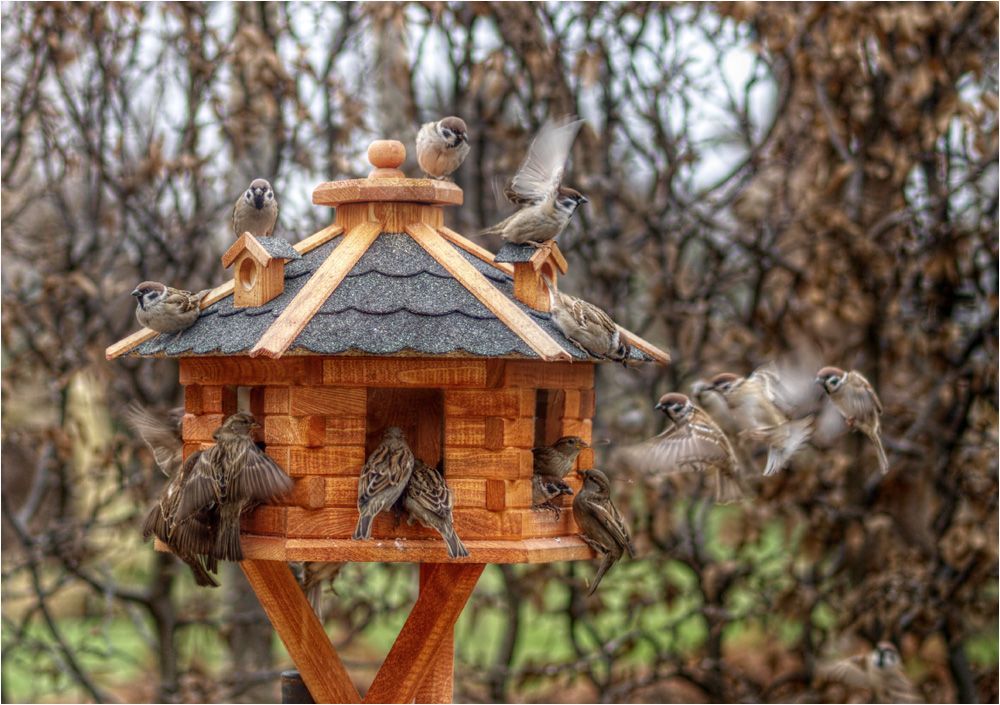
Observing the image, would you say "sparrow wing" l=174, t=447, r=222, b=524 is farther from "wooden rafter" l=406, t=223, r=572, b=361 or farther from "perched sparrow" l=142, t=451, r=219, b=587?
"wooden rafter" l=406, t=223, r=572, b=361

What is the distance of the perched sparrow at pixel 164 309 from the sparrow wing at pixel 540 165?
4.08ft

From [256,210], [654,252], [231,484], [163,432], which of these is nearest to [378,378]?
[231,484]

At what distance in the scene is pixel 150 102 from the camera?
6641 millimetres

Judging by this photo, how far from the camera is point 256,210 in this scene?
4270mm

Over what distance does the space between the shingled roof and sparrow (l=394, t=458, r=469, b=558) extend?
410 millimetres

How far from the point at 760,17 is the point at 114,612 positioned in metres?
5.65

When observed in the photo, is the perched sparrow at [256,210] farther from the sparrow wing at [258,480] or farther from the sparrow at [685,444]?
the sparrow at [685,444]

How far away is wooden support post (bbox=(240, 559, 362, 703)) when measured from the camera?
3.50m

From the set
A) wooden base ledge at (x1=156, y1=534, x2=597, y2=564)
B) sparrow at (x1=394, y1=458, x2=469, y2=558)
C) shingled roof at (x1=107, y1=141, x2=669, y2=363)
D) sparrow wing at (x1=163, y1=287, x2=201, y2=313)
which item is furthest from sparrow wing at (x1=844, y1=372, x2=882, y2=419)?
sparrow wing at (x1=163, y1=287, x2=201, y2=313)

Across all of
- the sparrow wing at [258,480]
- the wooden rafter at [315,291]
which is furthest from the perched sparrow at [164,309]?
the sparrow wing at [258,480]

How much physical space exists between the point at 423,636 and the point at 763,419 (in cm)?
188

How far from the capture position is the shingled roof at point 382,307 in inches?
119

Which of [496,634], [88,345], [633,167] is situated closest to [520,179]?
[88,345]

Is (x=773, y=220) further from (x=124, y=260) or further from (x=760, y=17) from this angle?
(x=124, y=260)
